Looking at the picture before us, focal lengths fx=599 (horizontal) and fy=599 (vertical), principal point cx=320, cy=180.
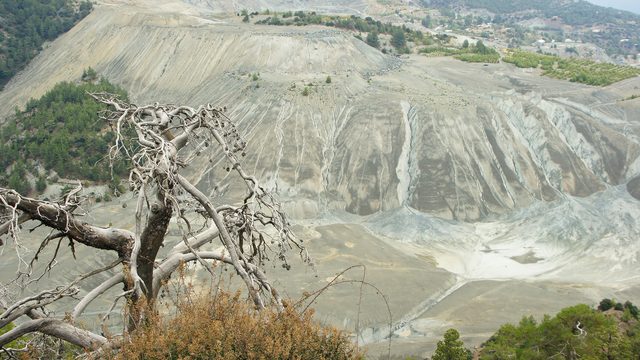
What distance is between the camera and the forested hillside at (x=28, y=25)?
65438 millimetres

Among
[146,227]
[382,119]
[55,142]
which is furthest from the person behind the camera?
[55,142]

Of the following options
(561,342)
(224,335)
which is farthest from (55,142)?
(224,335)

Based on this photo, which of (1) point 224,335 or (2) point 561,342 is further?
(2) point 561,342

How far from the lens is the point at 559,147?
139ft

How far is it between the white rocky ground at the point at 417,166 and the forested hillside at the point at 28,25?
8.39 m

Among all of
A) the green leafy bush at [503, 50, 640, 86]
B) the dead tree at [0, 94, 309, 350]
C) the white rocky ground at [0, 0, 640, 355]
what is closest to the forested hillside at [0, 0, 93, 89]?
the white rocky ground at [0, 0, 640, 355]

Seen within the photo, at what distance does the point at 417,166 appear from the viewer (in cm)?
3972

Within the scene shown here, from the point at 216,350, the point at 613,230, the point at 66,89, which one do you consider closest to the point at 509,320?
the point at 613,230

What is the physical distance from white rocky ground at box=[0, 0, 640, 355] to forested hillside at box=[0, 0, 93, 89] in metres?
8.39

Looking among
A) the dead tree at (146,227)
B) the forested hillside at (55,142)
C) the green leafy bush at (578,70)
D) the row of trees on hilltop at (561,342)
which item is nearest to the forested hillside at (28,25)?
the forested hillside at (55,142)

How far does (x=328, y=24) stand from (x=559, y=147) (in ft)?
111

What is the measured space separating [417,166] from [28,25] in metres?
52.6

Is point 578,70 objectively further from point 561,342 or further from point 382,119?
point 561,342

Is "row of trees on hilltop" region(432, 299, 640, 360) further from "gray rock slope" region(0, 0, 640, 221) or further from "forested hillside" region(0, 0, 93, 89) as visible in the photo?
"forested hillside" region(0, 0, 93, 89)
